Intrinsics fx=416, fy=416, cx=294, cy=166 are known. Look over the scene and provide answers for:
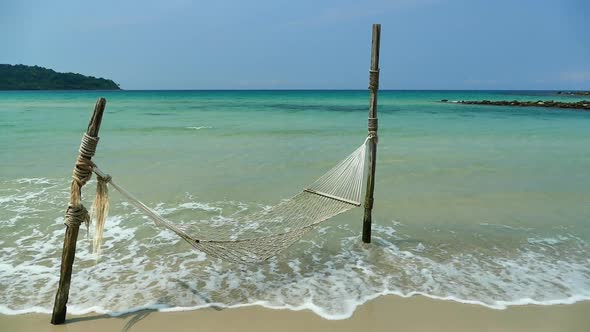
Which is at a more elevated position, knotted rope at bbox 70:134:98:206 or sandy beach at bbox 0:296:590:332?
knotted rope at bbox 70:134:98:206

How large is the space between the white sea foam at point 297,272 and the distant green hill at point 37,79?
94.2 m

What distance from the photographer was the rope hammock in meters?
3.00

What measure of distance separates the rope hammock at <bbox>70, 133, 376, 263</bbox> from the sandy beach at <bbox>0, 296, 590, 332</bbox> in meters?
0.51

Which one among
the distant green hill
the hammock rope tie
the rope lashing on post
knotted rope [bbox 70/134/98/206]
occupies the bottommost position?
the hammock rope tie

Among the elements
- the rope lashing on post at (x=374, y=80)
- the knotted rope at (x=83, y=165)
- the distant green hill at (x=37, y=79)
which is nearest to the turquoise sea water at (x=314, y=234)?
the knotted rope at (x=83, y=165)

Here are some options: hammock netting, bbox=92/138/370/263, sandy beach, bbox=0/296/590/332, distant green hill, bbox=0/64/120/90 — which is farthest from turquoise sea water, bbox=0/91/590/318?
distant green hill, bbox=0/64/120/90

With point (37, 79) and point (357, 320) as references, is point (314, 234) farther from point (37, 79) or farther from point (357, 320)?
point (37, 79)

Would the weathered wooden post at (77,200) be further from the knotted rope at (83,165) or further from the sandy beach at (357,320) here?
the sandy beach at (357,320)

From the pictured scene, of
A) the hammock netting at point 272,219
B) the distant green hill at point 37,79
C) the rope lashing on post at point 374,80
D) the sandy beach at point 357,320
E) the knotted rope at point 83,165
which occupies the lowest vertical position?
the sandy beach at point 357,320

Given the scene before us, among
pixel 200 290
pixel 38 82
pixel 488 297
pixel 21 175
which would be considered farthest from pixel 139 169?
pixel 38 82

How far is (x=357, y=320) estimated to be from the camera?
320 centimetres

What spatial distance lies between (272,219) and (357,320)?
2.45m

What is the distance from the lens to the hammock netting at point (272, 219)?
3.15m

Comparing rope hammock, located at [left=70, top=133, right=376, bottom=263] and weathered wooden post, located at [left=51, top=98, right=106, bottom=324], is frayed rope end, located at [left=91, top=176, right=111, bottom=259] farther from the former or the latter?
Answer: weathered wooden post, located at [left=51, top=98, right=106, bottom=324]
